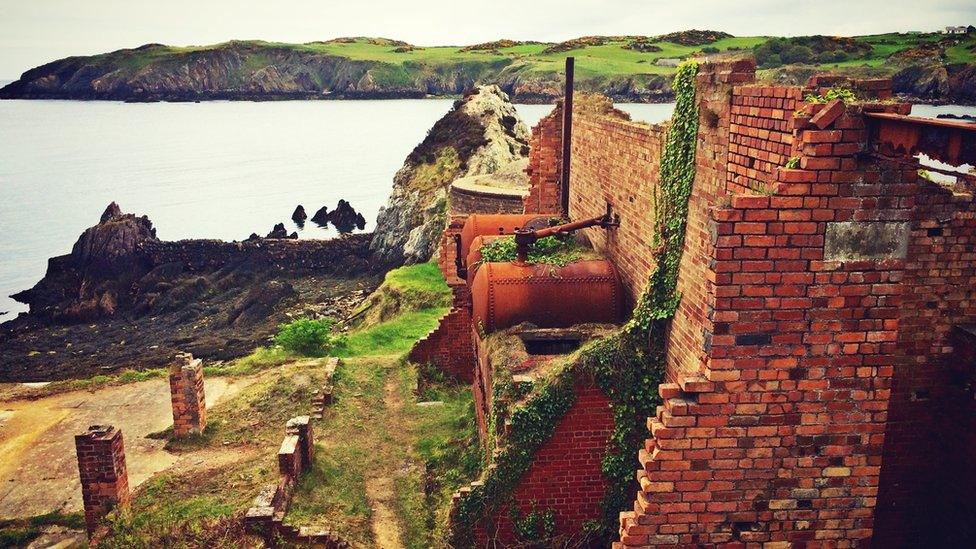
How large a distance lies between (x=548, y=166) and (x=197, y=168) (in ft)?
266

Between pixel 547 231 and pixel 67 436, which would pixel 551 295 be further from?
pixel 67 436

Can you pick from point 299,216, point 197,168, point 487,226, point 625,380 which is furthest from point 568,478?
point 197,168

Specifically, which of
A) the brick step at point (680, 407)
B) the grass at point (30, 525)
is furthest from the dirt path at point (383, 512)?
the brick step at point (680, 407)

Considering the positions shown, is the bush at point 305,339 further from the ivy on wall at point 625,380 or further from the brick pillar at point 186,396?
the ivy on wall at point 625,380

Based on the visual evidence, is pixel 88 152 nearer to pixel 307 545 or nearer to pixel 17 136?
pixel 17 136

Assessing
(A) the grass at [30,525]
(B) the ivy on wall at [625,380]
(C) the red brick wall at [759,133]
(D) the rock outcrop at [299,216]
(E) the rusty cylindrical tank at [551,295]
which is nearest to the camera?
(C) the red brick wall at [759,133]

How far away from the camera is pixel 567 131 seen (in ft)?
42.5

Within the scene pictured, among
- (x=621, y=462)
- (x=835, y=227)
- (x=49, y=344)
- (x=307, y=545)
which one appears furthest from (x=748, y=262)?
(x=49, y=344)

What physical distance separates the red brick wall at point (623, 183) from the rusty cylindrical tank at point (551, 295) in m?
0.32

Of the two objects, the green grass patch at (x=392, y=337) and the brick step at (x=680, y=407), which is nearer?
the brick step at (x=680, y=407)

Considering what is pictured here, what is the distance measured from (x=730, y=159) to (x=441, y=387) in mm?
10956

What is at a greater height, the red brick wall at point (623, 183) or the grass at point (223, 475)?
the red brick wall at point (623, 183)

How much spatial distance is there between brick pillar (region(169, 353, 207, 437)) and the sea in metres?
13.7

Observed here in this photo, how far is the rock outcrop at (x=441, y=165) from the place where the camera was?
115 feet
